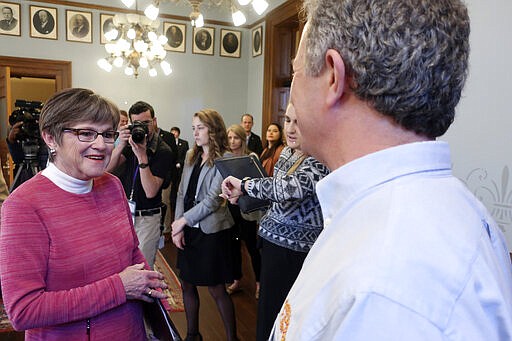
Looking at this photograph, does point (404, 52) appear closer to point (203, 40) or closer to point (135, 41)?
point (135, 41)

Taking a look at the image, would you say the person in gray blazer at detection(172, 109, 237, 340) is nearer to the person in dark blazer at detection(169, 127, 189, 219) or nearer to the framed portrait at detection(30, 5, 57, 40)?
the person in dark blazer at detection(169, 127, 189, 219)

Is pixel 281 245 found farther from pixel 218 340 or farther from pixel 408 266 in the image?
pixel 408 266

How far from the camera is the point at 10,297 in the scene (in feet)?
3.43

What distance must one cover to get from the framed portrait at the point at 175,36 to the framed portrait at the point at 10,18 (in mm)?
2271

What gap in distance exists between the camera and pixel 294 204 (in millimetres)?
1924

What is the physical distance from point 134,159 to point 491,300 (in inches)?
89.0

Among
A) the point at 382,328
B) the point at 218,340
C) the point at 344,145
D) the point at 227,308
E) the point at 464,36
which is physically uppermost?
the point at 464,36

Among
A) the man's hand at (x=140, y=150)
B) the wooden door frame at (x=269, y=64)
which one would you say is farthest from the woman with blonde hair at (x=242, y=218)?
the wooden door frame at (x=269, y=64)

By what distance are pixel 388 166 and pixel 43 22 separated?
7106 millimetres

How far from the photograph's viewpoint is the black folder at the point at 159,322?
119cm

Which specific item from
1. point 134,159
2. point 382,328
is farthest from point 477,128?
point 382,328

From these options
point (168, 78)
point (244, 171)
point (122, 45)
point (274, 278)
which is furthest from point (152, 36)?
point (274, 278)

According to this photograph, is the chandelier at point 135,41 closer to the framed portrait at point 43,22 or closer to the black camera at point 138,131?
the framed portrait at point 43,22

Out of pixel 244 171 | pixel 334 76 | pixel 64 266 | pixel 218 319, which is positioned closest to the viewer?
pixel 334 76
